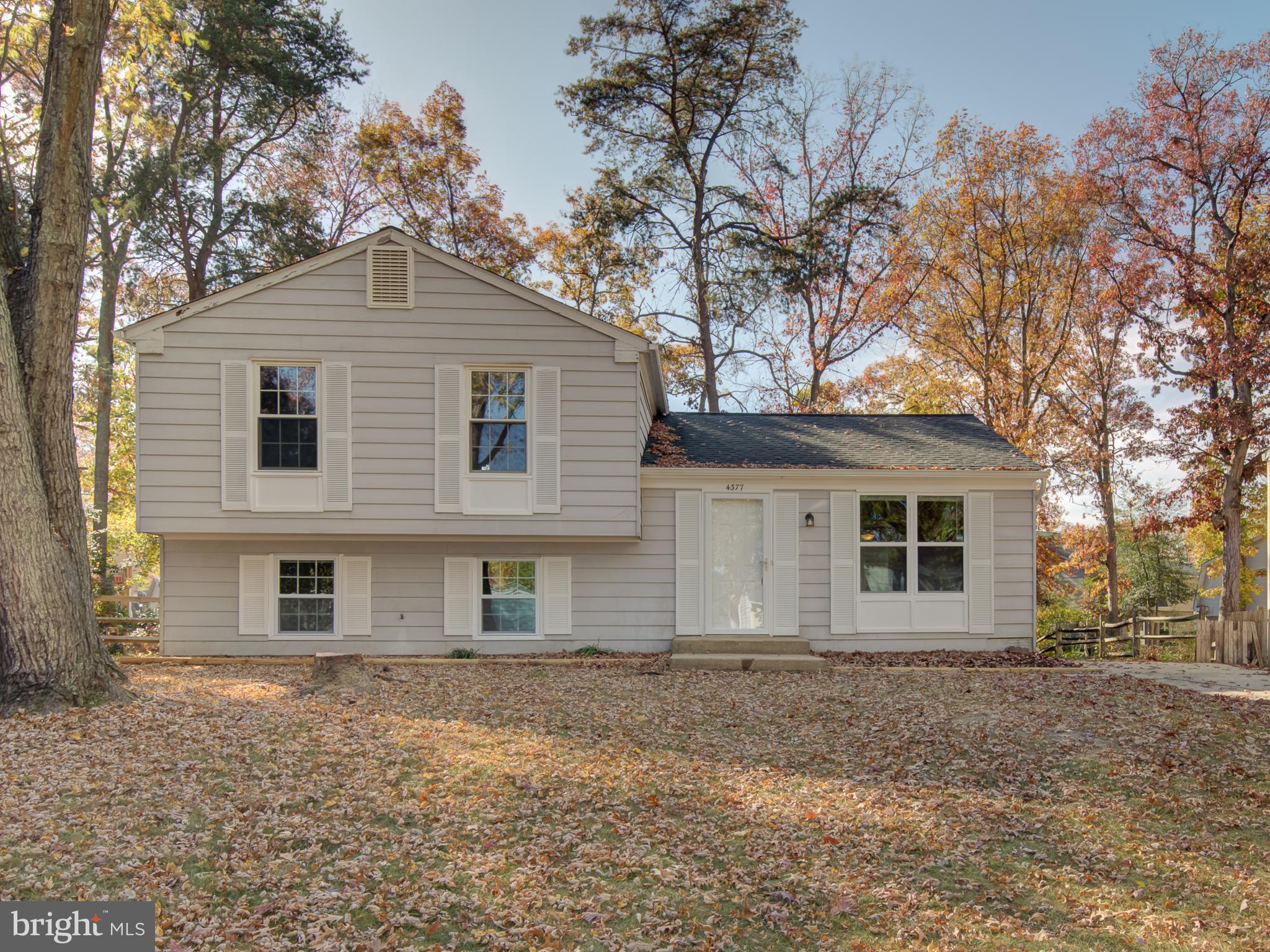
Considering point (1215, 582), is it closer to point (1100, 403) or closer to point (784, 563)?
point (1100, 403)

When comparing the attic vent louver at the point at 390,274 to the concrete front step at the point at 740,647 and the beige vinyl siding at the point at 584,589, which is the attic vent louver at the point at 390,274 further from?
the concrete front step at the point at 740,647

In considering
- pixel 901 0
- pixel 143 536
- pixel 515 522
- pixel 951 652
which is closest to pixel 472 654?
pixel 515 522

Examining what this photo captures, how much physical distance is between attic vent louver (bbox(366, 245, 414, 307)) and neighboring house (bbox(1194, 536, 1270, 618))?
25.2m

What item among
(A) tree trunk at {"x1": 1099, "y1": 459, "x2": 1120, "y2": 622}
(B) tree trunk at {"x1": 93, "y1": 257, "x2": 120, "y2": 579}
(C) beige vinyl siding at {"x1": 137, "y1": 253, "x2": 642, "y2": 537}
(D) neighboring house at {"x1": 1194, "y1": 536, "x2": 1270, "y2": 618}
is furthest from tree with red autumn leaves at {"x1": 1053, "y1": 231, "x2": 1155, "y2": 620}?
(B) tree trunk at {"x1": 93, "y1": 257, "x2": 120, "y2": 579}

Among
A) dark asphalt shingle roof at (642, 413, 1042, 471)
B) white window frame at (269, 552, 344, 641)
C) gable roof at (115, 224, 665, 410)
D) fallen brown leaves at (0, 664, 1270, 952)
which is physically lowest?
fallen brown leaves at (0, 664, 1270, 952)

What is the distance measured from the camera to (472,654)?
1243 centimetres

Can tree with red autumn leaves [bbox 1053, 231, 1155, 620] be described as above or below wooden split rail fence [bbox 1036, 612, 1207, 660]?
above

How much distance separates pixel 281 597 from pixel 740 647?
6.51m

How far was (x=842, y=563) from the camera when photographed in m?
12.8

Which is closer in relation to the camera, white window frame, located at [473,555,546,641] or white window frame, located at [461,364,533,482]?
white window frame, located at [461,364,533,482]

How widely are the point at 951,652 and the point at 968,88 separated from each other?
1447 centimetres

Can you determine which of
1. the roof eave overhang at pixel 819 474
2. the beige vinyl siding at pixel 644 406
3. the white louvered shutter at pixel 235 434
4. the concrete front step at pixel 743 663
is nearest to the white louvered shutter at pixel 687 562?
the roof eave overhang at pixel 819 474

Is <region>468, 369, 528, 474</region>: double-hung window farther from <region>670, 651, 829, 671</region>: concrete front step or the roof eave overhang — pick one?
<region>670, 651, 829, 671</region>: concrete front step

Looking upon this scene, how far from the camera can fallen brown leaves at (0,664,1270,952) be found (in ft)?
14.6
